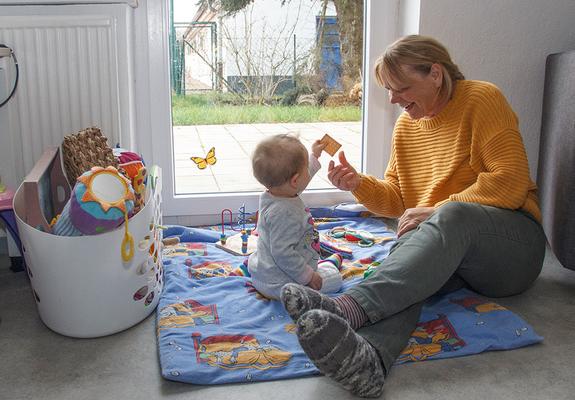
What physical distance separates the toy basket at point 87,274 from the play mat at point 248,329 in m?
0.10

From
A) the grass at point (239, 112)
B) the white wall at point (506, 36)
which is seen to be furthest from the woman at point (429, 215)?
the grass at point (239, 112)

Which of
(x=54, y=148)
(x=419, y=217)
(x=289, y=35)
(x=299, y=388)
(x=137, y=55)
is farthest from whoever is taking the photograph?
(x=289, y=35)

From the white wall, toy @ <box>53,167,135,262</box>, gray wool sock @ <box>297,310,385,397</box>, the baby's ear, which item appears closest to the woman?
gray wool sock @ <box>297,310,385,397</box>

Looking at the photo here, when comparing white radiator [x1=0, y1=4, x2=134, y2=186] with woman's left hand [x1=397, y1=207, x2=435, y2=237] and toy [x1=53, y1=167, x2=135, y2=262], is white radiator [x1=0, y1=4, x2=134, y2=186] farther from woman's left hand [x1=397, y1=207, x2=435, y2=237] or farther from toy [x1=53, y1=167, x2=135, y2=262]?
woman's left hand [x1=397, y1=207, x2=435, y2=237]

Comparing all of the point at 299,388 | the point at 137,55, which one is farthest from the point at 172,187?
the point at 299,388

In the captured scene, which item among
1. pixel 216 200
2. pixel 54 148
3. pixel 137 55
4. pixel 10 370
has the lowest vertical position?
pixel 10 370

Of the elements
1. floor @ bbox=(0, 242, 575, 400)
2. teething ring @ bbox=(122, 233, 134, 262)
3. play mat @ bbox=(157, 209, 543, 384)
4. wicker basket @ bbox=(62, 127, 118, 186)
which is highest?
wicker basket @ bbox=(62, 127, 118, 186)

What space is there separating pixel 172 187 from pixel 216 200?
6.5 inches

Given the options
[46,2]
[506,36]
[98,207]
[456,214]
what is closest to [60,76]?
[46,2]

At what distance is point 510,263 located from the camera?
1446 mm

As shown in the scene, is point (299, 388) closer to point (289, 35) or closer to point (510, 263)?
point (510, 263)

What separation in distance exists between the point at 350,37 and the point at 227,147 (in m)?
0.62

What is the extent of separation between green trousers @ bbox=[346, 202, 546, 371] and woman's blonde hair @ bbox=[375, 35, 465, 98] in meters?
0.35

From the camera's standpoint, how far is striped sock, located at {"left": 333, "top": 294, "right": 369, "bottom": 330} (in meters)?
1.21
